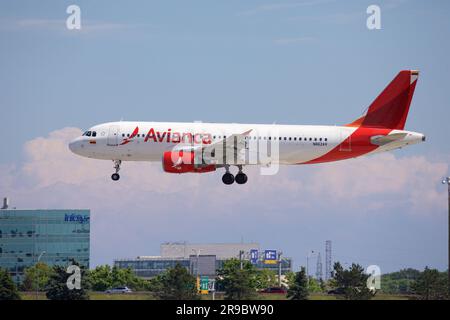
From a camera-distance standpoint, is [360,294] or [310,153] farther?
[310,153]

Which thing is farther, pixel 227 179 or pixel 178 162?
pixel 227 179

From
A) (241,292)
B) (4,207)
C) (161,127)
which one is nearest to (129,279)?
(4,207)

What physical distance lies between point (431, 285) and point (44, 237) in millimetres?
116082

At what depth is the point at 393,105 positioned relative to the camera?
113 meters

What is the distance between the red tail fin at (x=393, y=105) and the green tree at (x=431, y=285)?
24.2 meters

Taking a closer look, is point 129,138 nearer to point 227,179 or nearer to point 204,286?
point 227,179

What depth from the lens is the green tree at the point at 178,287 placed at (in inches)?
3340

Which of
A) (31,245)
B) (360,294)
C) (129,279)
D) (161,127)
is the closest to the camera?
(360,294)

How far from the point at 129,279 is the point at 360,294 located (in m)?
87.6

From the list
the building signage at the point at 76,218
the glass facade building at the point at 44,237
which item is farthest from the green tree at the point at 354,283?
the building signage at the point at 76,218

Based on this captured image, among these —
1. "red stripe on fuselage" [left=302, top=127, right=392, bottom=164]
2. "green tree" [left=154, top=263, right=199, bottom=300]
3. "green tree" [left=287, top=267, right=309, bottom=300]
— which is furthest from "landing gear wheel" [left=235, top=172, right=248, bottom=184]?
"green tree" [left=154, top=263, right=199, bottom=300]

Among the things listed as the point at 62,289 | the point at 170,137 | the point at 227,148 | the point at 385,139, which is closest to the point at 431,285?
the point at 385,139

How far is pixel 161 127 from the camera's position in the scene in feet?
352
